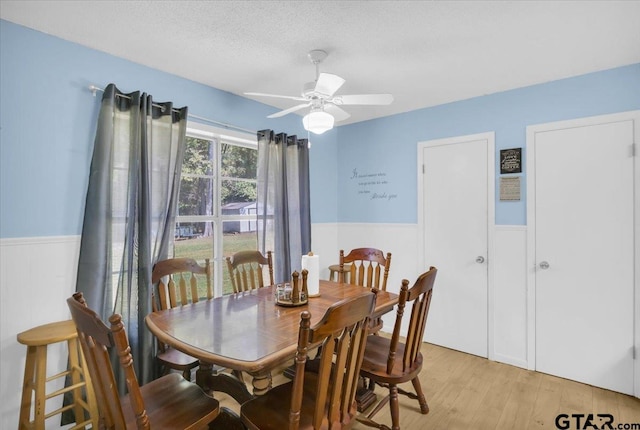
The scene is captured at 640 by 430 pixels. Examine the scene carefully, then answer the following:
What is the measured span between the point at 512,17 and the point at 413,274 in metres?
2.43

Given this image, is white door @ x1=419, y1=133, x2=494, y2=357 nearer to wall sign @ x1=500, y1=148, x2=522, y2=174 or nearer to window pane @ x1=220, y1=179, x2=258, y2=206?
wall sign @ x1=500, y1=148, x2=522, y2=174

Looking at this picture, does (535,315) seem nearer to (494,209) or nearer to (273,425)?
(494,209)

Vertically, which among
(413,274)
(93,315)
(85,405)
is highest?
(93,315)

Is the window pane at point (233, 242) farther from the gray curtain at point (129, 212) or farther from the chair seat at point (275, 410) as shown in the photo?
the chair seat at point (275, 410)

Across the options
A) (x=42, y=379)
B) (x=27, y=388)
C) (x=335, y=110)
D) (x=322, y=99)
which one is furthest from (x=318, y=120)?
(x=27, y=388)

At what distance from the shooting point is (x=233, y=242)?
3.20 m

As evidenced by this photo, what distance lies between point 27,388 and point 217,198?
1762 millimetres

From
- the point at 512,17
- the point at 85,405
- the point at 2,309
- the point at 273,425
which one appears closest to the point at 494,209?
the point at 512,17

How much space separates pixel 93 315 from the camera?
1119 millimetres

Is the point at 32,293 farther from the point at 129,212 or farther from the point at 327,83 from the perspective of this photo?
the point at 327,83

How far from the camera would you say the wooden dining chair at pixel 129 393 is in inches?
44.4

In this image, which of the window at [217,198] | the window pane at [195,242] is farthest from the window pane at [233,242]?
the window pane at [195,242]

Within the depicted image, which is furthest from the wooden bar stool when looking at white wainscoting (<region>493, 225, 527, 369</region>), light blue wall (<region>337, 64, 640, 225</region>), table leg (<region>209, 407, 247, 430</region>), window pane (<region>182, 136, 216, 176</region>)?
white wainscoting (<region>493, 225, 527, 369</region>)

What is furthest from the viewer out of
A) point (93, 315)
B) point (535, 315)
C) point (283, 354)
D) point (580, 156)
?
point (535, 315)
